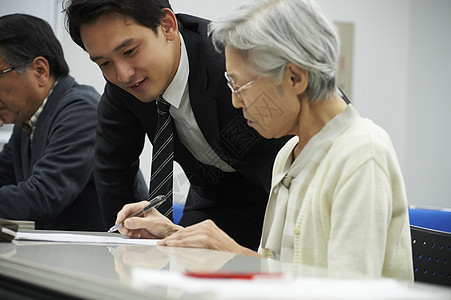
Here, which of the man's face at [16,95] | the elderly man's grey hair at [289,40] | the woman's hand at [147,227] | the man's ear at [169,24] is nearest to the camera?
the elderly man's grey hair at [289,40]

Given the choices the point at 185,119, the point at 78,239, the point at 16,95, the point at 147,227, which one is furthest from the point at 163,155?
the point at 16,95

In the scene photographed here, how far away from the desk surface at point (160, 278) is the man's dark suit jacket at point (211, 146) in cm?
67

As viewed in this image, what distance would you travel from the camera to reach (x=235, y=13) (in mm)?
1224

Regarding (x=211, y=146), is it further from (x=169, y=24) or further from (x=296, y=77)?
(x=296, y=77)

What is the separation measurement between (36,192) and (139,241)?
3.30ft

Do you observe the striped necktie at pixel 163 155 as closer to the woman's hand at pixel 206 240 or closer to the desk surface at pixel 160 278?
the woman's hand at pixel 206 240

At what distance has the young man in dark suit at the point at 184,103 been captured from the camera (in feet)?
5.41

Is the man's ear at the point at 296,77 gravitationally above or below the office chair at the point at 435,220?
above

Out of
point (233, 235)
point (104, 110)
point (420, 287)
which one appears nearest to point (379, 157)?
point (420, 287)

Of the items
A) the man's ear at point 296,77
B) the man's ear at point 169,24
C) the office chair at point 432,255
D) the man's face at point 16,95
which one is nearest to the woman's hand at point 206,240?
the man's ear at point 296,77

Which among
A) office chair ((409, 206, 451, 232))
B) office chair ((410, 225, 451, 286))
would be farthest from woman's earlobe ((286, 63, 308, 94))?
office chair ((409, 206, 451, 232))

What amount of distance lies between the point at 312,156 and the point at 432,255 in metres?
0.41

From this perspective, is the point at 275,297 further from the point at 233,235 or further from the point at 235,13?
the point at 233,235

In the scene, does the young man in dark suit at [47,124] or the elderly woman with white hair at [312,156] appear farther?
the young man in dark suit at [47,124]
